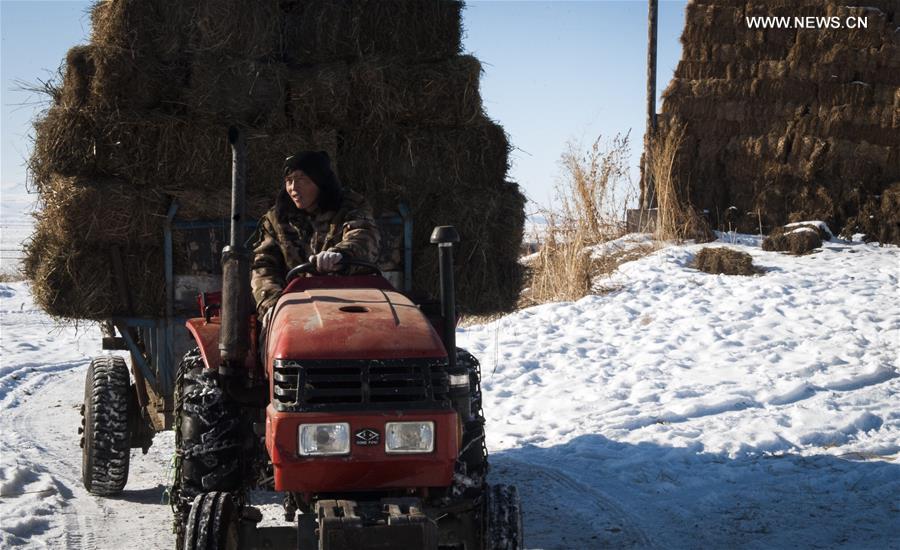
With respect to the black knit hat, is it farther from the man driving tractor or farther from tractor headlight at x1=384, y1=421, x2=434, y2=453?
tractor headlight at x1=384, y1=421, x2=434, y2=453

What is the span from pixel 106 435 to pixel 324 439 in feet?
9.74

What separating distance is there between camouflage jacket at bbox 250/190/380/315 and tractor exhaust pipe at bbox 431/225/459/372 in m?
0.81

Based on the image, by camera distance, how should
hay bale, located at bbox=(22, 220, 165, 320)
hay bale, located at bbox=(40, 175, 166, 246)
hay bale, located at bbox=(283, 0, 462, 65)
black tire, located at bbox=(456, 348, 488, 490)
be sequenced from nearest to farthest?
black tire, located at bbox=(456, 348, 488, 490), hay bale, located at bbox=(40, 175, 166, 246), hay bale, located at bbox=(22, 220, 165, 320), hay bale, located at bbox=(283, 0, 462, 65)

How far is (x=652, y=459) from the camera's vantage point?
22.8ft

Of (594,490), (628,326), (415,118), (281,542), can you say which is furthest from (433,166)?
(628,326)

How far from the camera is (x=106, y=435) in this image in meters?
6.21

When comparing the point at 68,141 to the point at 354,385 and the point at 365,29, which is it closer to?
the point at 365,29

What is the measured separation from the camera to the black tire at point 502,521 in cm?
404

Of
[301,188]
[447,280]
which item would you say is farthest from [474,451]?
[301,188]

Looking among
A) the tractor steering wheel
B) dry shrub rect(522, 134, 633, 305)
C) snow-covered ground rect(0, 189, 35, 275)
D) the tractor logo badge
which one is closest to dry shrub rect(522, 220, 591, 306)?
dry shrub rect(522, 134, 633, 305)

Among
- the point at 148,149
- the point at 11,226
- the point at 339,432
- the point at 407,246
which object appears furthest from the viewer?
the point at 11,226

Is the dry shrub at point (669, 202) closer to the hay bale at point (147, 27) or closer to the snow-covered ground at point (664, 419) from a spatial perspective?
the snow-covered ground at point (664, 419)

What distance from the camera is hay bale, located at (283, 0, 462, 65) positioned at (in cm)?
719

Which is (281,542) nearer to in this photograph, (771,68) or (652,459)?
(652,459)
